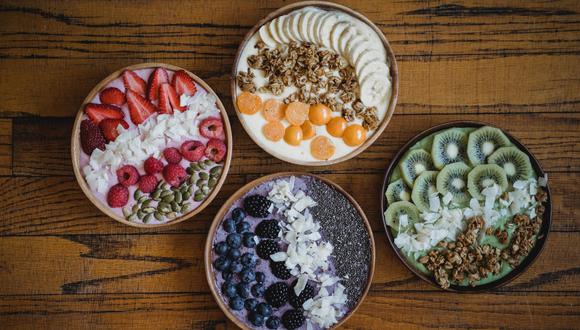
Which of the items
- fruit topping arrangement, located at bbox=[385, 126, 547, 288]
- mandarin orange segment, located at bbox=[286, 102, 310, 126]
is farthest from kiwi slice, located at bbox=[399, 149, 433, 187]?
mandarin orange segment, located at bbox=[286, 102, 310, 126]

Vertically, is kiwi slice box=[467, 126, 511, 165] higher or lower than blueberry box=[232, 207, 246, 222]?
higher

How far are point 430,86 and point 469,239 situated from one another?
601mm

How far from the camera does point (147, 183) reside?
65.4 inches

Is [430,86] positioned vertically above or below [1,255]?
above

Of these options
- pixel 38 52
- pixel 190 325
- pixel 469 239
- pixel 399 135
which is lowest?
pixel 190 325

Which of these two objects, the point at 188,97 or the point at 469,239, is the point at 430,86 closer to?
the point at 469,239

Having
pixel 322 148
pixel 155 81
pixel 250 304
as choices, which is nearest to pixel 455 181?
pixel 322 148

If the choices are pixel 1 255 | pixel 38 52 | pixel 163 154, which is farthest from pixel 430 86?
pixel 1 255

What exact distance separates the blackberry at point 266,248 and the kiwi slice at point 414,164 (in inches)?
21.3

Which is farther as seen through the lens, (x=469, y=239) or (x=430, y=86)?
(x=430, y=86)

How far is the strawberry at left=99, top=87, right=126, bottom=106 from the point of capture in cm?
165

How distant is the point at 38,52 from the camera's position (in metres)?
1.84

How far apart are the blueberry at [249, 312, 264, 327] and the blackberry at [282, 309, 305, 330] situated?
0.27 feet

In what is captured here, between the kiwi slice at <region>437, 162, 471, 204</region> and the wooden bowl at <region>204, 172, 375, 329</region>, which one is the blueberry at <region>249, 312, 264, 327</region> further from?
the kiwi slice at <region>437, 162, 471, 204</region>
